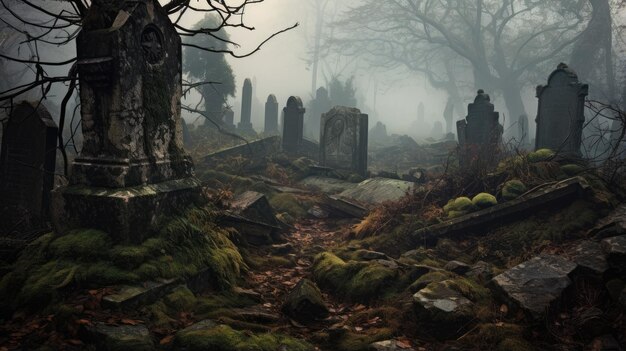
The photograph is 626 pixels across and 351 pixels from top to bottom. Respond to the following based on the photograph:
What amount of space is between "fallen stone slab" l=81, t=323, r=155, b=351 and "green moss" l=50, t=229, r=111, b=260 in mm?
986

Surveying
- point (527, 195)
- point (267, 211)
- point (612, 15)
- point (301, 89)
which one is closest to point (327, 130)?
point (267, 211)

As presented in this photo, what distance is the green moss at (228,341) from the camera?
2.98 m

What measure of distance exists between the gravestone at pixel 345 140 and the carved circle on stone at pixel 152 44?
935 centimetres

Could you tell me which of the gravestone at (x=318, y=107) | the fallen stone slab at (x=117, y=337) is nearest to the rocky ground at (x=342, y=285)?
the fallen stone slab at (x=117, y=337)

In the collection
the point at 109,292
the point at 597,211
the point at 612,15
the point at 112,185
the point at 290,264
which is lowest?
the point at 290,264

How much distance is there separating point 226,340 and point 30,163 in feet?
18.4

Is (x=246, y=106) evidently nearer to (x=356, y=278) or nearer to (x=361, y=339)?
(x=356, y=278)

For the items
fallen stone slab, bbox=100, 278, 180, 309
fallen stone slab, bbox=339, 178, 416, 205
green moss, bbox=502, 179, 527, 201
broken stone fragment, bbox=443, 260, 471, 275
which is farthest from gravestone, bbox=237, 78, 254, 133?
fallen stone slab, bbox=100, 278, 180, 309

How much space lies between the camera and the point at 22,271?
3676 mm

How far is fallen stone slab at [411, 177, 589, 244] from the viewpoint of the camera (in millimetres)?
6137

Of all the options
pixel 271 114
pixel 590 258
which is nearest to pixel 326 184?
pixel 590 258

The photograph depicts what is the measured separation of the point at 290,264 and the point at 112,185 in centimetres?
275

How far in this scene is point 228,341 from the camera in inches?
119

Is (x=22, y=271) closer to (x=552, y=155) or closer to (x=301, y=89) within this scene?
(x=552, y=155)
